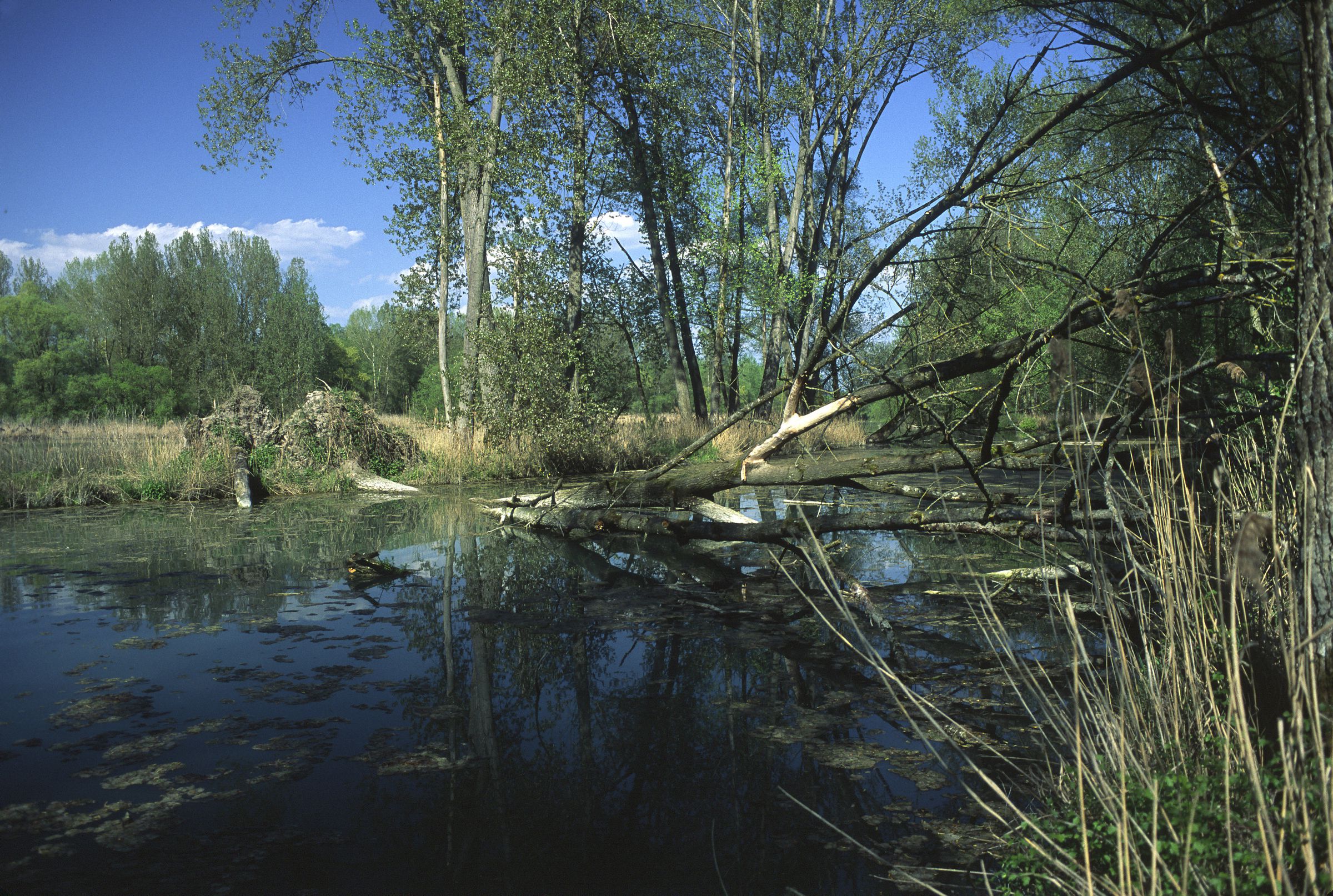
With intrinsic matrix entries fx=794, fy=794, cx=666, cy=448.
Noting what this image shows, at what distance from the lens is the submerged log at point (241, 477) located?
40.0 feet

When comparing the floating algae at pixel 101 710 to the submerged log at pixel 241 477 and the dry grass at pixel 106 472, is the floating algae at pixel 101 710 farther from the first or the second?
the dry grass at pixel 106 472

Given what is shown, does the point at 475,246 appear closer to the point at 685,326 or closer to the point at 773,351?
the point at 685,326

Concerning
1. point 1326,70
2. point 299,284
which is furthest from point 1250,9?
point 299,284

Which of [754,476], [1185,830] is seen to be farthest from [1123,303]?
[754,476]

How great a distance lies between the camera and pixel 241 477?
12.7 m

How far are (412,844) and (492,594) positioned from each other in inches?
131

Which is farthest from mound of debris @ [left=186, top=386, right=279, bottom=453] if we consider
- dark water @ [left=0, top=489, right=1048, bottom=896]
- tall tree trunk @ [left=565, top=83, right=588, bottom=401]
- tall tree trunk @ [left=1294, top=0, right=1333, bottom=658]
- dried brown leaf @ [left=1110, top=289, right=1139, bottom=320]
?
tall tree trunk @ [left=1294, top=0, right=1333, bottom=658]

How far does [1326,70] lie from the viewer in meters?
2.16

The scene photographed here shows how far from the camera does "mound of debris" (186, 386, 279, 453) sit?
13938 millimetres

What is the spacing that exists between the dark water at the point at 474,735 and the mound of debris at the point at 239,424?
8134mm

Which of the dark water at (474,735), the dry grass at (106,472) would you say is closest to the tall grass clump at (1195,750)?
the dark water at (474,735)

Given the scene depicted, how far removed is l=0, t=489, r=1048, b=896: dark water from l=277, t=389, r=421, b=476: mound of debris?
849cm

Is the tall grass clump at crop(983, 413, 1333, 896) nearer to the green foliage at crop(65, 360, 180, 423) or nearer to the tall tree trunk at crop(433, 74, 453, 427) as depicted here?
the tall tree trunk at crop(433, 74, 453, 427)

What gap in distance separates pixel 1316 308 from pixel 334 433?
49.2ft
